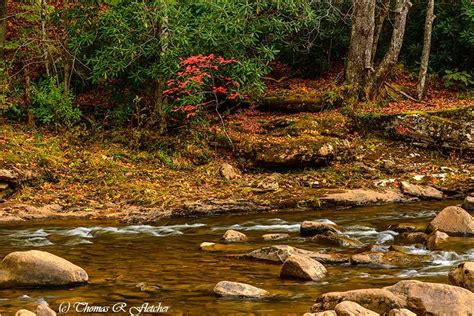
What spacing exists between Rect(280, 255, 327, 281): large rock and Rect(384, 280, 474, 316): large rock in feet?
4.15

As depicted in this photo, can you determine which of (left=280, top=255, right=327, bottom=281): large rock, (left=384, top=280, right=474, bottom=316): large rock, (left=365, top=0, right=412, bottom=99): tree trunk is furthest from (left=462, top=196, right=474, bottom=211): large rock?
(left=384, top=280, right=474, bottom=316): large rock

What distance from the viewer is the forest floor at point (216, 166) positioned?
1003 centimetres

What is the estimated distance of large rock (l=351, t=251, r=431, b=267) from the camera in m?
6.10

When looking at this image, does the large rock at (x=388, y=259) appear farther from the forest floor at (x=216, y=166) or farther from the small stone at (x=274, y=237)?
the forest floor at (x=216, y=166)

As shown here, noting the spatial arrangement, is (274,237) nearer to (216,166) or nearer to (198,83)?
(216,166)

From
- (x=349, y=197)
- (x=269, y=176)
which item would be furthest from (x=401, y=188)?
(x=269, y=176)

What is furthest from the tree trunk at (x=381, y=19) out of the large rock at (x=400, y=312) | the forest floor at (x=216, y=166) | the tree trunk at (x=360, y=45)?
the large rock at (x=400, y=312)

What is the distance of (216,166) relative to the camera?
1218cm

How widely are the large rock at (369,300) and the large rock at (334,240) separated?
9.03 feet

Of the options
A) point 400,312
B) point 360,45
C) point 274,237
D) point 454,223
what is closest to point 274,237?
point 274,237

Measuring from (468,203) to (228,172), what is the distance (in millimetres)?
4789

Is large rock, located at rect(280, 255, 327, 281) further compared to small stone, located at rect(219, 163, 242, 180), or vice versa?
small stone, located at rect(219, 163, 242, 180)

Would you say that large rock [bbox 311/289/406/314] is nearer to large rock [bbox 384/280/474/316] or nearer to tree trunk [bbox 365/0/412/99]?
large rock [bbox 384/280/474/316]

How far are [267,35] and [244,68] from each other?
240cm
